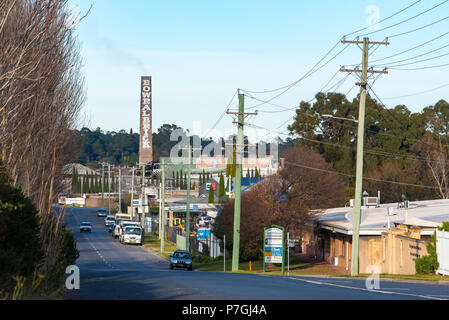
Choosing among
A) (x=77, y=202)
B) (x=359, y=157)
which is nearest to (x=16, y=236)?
(x=359, y=157)

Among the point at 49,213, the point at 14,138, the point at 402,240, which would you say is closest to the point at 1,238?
the point at 49,213

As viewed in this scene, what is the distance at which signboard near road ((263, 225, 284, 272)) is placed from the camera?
39.1m

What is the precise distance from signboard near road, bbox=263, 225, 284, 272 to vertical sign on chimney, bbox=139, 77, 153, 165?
7043 cm

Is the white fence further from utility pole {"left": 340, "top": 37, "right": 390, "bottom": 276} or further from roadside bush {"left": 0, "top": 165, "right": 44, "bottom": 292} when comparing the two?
roadside bush {"left": 0, "top": 165, "right": 44, "bottom": 292}

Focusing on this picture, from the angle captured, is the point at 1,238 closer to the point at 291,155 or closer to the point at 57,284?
the point at 57,284

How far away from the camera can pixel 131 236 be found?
230 ft

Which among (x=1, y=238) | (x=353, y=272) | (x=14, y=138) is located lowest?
(x=353, y=272)

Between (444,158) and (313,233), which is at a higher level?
(444,158)

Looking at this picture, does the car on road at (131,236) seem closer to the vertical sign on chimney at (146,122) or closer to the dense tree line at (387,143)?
the dense tree line at (387,143)

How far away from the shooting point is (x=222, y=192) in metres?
85.2

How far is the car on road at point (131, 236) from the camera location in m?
70.1

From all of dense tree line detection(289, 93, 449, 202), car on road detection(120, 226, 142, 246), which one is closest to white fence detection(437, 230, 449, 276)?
car on road detection(120, 226, 142, 246)
